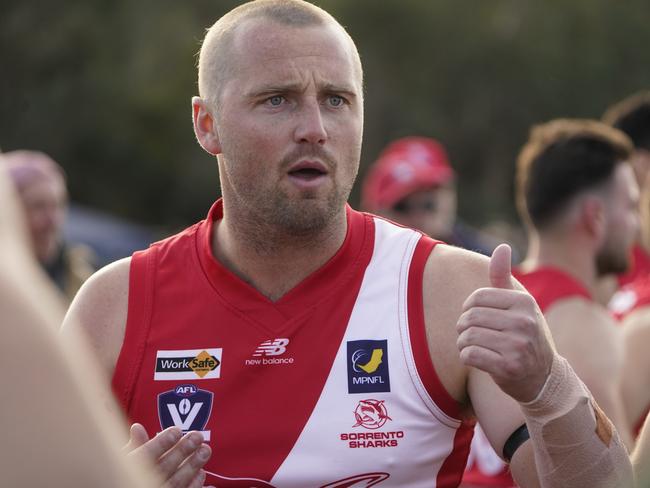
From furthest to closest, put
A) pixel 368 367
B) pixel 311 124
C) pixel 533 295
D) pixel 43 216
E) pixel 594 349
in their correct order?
pixel 43 216 < pixel 533 295 < pixel 594 349 < pixel 311 124 < pixel 368 367

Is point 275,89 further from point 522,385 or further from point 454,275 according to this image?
point 522,385

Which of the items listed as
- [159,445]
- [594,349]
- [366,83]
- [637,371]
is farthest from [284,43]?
[366,83]

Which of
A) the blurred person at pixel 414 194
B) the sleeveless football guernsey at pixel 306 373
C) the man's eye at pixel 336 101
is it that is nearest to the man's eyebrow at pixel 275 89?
the man's eye at pixel 336 101

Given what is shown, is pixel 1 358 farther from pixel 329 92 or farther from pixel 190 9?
pixel 190 9

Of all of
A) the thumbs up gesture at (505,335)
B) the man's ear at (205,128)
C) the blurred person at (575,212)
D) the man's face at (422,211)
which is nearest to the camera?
the thumbs up gesture at (505,335)

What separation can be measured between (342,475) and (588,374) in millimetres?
1794

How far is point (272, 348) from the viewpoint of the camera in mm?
3414

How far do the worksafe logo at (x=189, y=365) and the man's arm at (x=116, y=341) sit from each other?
154 mm

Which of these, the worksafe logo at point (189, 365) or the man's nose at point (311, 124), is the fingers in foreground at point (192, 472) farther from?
the man's nose at point (311, 124)

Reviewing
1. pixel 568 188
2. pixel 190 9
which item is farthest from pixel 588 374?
pixel 190 9

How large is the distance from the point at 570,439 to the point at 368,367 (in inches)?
23.7

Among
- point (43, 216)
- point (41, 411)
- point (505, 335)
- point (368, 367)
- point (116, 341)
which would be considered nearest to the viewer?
point (41, 411)

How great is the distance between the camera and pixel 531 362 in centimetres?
290

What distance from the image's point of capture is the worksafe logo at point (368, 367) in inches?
130
